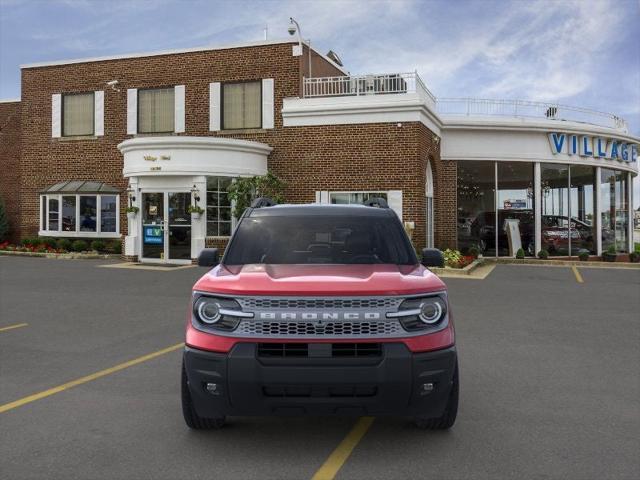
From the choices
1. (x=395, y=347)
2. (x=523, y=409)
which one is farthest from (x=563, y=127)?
(x=395, y=347)

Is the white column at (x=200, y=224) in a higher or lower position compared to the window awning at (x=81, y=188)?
lower

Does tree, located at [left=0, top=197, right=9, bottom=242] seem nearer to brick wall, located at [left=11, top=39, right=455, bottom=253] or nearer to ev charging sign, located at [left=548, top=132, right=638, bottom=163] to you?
brick wall, located at [left=11, top=39, right=455, bottom=253]

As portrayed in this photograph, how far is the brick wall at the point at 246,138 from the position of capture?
20.1 m

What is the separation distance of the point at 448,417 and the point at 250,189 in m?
16.1

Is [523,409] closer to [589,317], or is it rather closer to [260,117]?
[589,317]

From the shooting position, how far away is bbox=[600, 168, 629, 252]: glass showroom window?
25828 mm

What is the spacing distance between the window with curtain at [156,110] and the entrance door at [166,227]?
4.44m

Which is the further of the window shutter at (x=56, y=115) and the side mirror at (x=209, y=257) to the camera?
the window shutter at (x=56, y=115)

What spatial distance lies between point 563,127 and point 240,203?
1339 cm

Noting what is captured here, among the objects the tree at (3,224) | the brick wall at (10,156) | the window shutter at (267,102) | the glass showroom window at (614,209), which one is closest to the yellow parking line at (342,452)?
the window shutter at (267,102)

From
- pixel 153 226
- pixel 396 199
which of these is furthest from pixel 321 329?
pixel 153 226

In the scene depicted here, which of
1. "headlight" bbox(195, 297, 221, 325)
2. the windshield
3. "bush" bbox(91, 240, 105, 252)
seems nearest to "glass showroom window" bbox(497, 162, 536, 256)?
"bush" bbox(91, 240, 105, 252)

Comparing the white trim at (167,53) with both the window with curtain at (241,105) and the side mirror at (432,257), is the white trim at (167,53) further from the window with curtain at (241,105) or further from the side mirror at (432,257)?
the side mirror at (432,257)

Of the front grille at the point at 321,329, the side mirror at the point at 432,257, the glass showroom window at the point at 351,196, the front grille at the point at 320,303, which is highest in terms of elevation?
the glass showroom window at the point at 351,196
